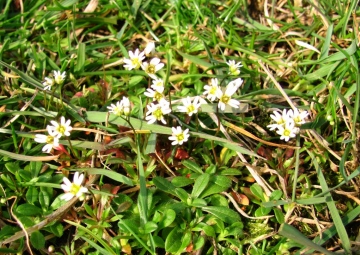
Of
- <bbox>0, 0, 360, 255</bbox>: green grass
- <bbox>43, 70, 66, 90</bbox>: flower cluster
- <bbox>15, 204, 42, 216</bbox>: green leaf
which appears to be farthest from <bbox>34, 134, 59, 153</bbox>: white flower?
<bbox>43, 70, 66, 90</bbox>: flower cluster

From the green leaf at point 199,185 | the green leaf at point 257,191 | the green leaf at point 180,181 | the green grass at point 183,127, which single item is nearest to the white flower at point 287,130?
the green grass at point 183,127

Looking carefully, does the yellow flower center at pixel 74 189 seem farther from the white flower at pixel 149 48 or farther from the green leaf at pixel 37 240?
the white flower at pixel 149 48

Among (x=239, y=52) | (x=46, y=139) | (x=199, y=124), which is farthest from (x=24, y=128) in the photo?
(x=239, y=52)

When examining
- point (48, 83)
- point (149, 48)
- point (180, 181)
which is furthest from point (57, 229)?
point (149, 48)

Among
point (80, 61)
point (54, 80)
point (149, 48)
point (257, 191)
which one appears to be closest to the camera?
point (257, 191)

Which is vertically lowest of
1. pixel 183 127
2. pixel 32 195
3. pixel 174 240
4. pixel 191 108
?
pixel 174 240

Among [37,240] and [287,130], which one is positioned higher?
[287,130]

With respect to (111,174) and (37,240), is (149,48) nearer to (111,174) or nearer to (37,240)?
(111,174)

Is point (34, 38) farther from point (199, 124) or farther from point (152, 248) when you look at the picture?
point (152, 248)
